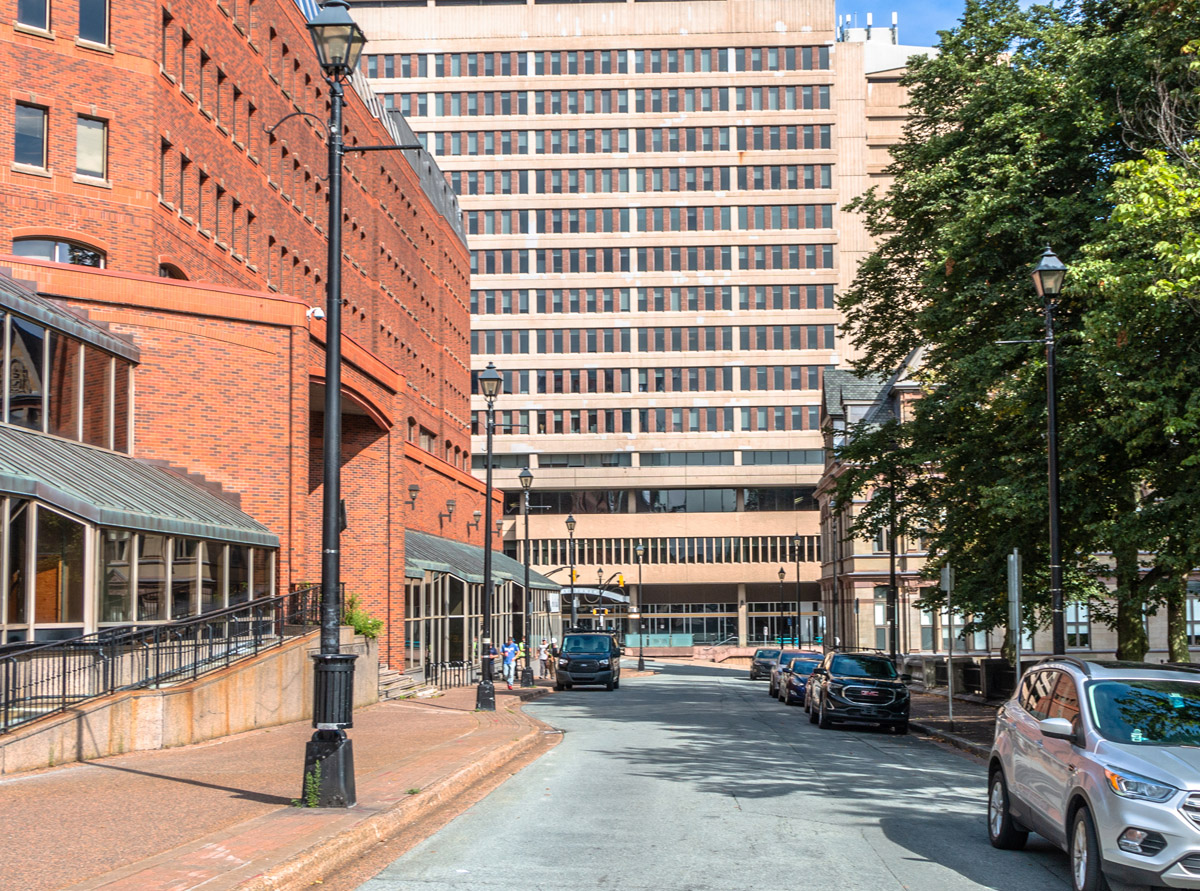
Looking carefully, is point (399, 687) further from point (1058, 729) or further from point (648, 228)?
point (648, 228)

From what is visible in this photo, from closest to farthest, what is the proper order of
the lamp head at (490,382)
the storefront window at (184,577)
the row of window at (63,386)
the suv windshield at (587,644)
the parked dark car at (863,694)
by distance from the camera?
the row of window at (63,386)
the storefront window at (184,577)
the parked dark car at (863,694)
the lamp head at (490,382)
the suv windshield at (587,644)

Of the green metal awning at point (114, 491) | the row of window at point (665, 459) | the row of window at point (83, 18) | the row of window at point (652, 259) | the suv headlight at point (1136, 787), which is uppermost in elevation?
the row of window at point (652, 259)

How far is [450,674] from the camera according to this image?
42125 mm

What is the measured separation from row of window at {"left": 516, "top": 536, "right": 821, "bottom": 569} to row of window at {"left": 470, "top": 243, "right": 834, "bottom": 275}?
19.2 metres

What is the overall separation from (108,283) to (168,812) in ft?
49.5

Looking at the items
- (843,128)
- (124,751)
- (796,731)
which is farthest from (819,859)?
(843,128)

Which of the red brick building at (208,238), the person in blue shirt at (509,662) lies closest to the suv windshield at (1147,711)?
the red brick building at (208,238)

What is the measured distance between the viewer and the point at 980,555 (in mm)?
27484

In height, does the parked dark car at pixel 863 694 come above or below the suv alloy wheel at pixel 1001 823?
below

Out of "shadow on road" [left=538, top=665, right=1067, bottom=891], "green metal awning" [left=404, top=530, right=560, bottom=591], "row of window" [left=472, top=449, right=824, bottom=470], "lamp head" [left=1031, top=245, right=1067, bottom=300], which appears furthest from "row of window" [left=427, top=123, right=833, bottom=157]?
"lamp head" [left=1031, top=245, right=1067, bottom=300]

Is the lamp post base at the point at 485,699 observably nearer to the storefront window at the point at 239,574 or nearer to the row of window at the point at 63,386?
the storefront window at the point at 239,574

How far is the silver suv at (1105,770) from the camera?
7848mm

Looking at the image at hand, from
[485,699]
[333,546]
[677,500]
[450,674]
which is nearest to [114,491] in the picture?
[333,546]

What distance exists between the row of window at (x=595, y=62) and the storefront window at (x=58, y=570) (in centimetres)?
7517
